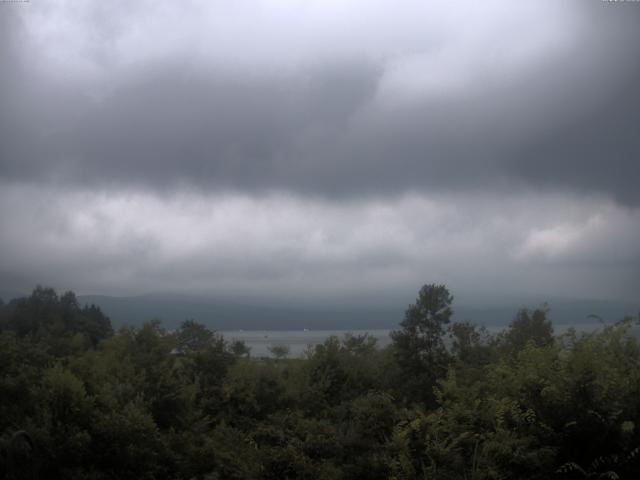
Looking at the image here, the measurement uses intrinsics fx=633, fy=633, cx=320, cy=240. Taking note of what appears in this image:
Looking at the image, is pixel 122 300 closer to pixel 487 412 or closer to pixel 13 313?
pixel 13 313

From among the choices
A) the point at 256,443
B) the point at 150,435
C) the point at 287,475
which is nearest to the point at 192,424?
the point at 256,443

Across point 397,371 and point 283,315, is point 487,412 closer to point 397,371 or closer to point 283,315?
point 397,371

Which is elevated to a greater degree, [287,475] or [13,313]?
[13,313]

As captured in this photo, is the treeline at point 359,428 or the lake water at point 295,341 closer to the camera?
the treeline at point 359,428

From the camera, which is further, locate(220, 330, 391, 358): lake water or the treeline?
locate(220, 330, 391, 358): lake water

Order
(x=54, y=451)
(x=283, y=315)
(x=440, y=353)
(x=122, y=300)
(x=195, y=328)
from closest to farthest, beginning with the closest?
(x=54, y=451) → (x=440, y=353) → (x=195, y=328) → (x=122, y=300) → (x=283, y=315)

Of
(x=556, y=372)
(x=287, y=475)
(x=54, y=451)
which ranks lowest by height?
(x=287, y=475)

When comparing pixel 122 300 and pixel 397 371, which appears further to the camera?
pixel 122 300

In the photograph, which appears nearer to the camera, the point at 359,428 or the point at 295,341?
the point at 359,428

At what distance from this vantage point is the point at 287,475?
1193 cm

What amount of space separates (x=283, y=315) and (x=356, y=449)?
295 feet

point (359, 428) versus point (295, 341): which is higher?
point (295, 341)

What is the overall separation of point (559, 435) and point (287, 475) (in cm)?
497

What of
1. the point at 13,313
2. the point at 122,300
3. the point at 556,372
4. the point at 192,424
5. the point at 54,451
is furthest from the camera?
the point at 122,300
